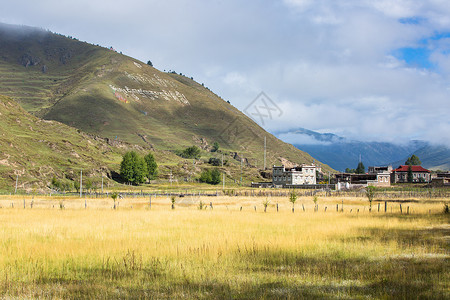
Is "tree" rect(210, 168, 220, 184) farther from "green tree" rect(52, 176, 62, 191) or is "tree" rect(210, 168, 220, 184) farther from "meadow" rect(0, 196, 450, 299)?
"meadow" rect(0, 196, 450, 299)

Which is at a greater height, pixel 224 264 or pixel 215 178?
pixel 215 178

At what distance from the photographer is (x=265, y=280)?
1372 cm

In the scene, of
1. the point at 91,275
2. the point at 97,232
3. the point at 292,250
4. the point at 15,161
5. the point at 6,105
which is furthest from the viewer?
the point at 6,105

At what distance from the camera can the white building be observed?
152000 millimetres

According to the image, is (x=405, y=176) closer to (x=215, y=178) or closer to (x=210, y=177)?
(x=215, y=178)

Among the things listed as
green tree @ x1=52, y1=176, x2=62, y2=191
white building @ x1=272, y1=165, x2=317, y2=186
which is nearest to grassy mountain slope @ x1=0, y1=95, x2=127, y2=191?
green tree @ x1=52, y1=176, x2=62, y2=191

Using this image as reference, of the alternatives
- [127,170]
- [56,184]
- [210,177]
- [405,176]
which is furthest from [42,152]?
[405,176]

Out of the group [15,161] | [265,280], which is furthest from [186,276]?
[15,161]

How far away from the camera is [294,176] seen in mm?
152000

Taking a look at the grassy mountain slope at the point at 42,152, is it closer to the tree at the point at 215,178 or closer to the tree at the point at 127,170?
the tree at the point at 127,170

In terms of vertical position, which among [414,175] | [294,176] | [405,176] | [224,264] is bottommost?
[224,264]

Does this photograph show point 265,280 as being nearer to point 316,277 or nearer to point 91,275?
point 316,277

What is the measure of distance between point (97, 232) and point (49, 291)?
1406cm

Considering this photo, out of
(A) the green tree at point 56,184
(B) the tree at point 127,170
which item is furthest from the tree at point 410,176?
(A) the green tree at point 56,184
